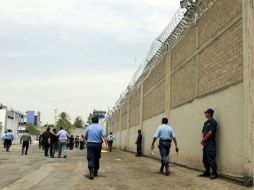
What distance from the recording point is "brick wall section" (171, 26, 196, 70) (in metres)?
14.9

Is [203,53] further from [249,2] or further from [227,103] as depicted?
[249,2]

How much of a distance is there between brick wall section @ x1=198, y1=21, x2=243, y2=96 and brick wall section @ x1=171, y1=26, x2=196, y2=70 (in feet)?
4.57

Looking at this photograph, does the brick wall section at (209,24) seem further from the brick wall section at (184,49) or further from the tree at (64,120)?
the tree at (64,120)

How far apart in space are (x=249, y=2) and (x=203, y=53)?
3.89m

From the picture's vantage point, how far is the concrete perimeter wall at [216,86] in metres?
9.71

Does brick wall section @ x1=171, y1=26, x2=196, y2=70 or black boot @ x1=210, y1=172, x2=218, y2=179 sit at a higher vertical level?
brick wall section @ x1=171, y1=26, x2=196, y2=70

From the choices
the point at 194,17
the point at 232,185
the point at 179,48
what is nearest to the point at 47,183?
the point at 232,185

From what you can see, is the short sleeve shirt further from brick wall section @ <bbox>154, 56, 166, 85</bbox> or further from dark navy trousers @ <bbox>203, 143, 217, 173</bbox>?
brick wall section @ <bbox>154, 56, 166, 85</bbox>

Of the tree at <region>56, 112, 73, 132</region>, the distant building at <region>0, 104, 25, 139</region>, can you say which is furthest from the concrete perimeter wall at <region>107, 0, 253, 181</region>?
the tree at <region>56, 112, 73, 132</region>

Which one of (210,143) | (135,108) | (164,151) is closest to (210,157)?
(210,143)

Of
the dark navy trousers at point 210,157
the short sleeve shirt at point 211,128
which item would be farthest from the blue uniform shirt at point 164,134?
the short sleeve shirt at point 211,128

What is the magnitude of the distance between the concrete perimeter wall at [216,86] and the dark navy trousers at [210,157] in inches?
8.6

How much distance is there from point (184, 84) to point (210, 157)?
5306 millimetres

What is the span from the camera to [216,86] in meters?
12.0
